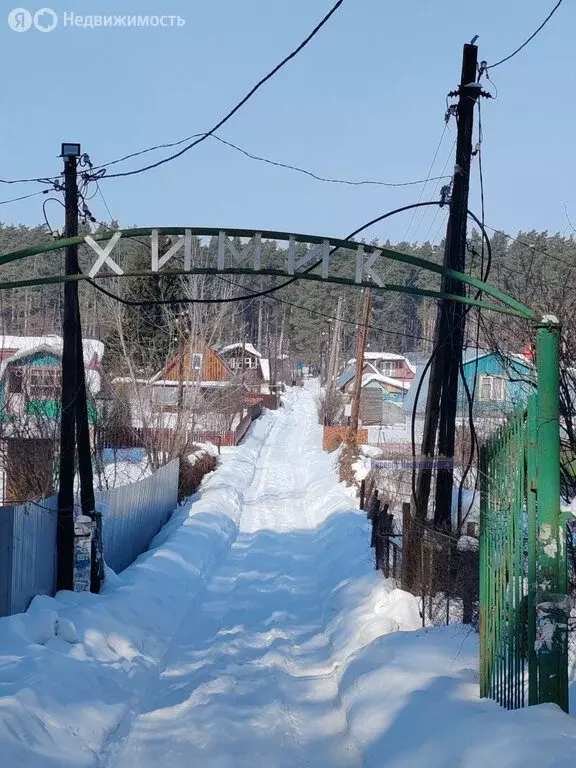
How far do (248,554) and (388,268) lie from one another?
239ft

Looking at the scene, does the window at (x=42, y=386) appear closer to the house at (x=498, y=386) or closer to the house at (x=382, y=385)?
the house at (x=498, y=386)

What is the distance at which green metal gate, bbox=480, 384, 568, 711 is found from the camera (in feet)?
19.3

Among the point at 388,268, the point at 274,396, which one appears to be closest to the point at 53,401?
the point at 274,396

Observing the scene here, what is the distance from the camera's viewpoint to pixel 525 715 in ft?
18.2

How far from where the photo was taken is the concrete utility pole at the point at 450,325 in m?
11.8

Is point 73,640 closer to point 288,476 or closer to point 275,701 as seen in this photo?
point 275,701

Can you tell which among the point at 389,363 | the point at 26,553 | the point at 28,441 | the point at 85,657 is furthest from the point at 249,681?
the point at 389,363

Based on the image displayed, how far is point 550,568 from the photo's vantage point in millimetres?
5984

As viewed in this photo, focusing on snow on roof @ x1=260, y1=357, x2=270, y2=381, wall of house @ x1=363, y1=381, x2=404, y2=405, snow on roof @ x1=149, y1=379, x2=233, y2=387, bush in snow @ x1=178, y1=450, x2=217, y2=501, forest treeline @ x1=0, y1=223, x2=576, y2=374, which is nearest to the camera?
forest treeline @ x1=0, y1=223, x2=576, y2=374

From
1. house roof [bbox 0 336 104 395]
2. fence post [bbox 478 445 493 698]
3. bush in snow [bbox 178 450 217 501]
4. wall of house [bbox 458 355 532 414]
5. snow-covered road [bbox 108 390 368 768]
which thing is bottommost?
snow-covered road [bbox 108 390 368 768]

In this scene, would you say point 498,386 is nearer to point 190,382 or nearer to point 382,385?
point 190,382

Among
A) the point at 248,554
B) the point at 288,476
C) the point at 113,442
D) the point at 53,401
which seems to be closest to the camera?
the point at 248,554

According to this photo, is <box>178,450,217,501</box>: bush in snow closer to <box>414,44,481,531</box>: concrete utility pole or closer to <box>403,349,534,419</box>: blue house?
<box>403,349,534,419</box>: blue house

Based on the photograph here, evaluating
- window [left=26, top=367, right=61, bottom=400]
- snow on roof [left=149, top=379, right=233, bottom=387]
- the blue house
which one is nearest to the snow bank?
the blue house
